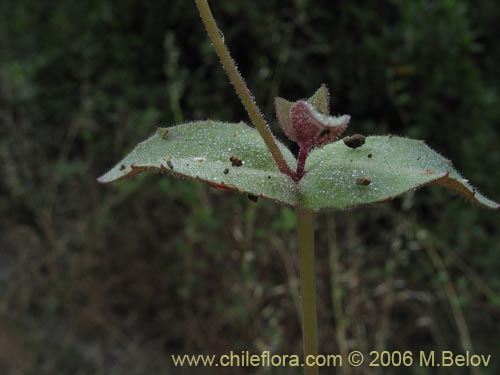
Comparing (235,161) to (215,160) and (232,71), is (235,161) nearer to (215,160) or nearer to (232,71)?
(215,160)

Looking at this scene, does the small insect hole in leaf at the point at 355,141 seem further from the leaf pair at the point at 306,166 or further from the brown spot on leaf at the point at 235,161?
the brown spot on leaf at the point at 235,161

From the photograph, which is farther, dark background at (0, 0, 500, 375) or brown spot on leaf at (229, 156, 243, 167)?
dark background at (0, 0, 500, 375)

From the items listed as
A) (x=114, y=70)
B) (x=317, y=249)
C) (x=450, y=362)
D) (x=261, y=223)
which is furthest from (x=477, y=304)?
(x=114, y=70)

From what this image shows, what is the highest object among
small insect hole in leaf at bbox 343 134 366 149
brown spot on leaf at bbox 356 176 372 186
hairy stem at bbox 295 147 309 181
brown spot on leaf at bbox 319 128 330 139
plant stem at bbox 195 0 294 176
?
plant stem at bbox 195 0 294 176

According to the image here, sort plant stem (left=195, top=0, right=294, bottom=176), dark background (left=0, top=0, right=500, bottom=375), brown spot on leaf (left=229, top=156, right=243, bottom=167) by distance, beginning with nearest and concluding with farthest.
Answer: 1. plant stem (left=195, top=0, right=294, bottom=176)
2. brown spot on leaf (left=229, top=156, right=243, bottom=167)
3. dark background (left=0, top=0, right=500, bottom=375)

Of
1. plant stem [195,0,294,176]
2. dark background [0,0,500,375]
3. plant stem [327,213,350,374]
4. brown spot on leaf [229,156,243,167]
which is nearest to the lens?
plant stem [195,0,294,176]

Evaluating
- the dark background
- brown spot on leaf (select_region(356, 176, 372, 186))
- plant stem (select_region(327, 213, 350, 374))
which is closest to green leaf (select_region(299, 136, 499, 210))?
brown spot on leaf (select_region(356, 176, 372, 186))

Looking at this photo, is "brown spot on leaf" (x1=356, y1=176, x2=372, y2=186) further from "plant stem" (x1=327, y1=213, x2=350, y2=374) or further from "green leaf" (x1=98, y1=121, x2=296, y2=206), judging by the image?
"plant stem" (x1=327, y1=213, x2=350, y2=374)
